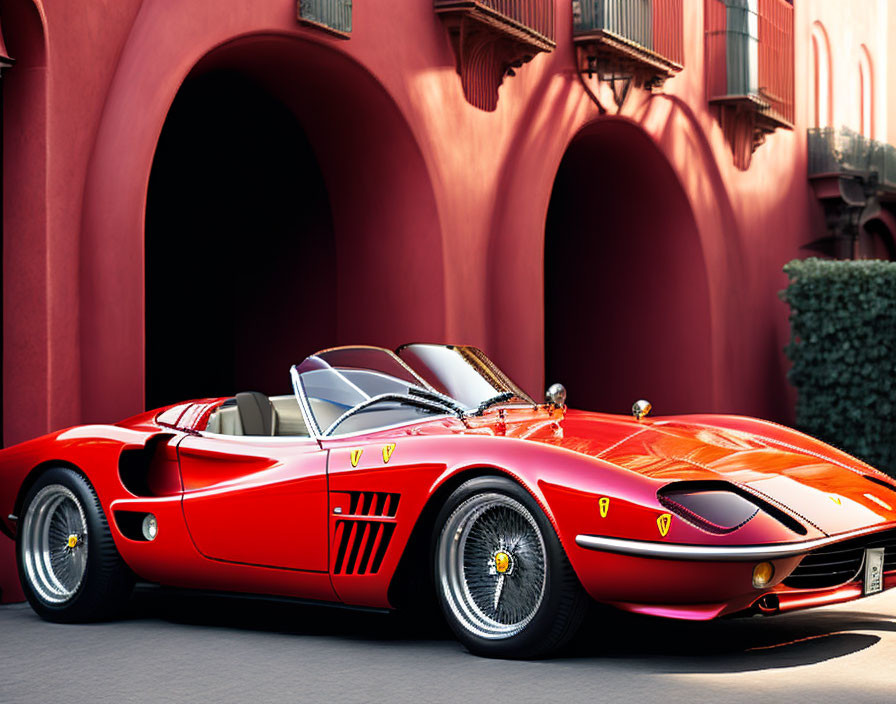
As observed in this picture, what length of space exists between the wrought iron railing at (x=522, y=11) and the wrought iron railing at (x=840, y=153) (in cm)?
828

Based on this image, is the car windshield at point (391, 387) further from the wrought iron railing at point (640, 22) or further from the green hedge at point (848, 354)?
the green hedge at point (848, 354)

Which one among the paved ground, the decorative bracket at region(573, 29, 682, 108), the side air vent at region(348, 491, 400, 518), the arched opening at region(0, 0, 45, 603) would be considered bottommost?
the paved ground

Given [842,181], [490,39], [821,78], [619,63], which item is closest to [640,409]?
[490,39]

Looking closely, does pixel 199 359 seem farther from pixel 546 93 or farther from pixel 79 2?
pixel 79 2

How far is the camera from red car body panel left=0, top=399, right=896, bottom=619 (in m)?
4.73

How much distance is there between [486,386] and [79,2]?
3.34 metres

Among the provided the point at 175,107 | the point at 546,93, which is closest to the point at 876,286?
the point at 546,93

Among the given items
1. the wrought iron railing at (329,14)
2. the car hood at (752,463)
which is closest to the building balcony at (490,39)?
the wrought iron railing at (329,14)

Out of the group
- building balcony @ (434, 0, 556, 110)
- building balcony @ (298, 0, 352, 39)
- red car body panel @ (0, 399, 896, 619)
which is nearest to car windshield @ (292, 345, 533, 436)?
red car body panel @ (0, 399, 896, 619)

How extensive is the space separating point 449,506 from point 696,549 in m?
1.01

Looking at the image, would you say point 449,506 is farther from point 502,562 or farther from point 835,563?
point 835,563

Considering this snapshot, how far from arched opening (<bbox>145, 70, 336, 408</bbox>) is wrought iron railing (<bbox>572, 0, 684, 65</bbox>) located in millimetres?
3089

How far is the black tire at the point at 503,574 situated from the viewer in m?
4.84

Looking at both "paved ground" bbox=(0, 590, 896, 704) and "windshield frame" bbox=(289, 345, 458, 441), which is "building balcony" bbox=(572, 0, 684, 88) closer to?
"windshield frame" bbox=(289, 345, 458, 441)
